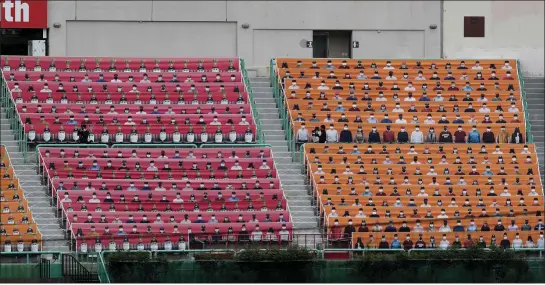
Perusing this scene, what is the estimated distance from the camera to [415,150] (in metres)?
50.9

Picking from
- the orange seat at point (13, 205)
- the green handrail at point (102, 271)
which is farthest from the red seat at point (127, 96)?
the green handrail at point (102, 271)

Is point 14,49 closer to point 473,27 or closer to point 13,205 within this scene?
point 13,205

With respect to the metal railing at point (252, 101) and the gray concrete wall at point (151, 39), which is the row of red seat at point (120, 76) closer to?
the metal railing at point (252, 101)

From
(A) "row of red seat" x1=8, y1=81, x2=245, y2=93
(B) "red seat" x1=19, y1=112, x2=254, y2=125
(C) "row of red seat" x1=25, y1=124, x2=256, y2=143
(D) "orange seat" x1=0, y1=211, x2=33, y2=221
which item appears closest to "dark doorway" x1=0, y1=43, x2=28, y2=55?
(A) "row of red seat" x1=8, y1=81, x2=245, y2=93

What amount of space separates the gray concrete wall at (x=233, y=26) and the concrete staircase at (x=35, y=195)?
5394mm

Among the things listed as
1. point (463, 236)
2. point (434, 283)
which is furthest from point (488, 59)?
point (434, 283)

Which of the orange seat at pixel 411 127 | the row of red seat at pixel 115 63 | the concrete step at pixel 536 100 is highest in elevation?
the row of red seat at pixel 115 63

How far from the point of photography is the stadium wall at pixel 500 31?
56.7 meters

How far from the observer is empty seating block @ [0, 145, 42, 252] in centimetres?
4500

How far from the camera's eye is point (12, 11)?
55781 mm

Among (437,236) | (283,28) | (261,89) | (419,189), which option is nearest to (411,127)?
(419,189)

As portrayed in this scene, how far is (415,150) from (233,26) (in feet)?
28.6

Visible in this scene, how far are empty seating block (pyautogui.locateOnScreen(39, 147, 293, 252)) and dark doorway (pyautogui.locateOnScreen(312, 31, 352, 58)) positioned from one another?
7.38 m

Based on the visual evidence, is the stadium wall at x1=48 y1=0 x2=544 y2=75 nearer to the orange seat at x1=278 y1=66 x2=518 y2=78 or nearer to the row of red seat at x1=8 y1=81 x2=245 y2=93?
the orange seat at x1=278 y1=66 x2=518 y2=78
